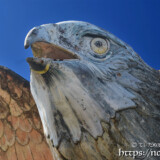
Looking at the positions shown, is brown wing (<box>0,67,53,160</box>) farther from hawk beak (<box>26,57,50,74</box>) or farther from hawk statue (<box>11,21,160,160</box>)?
hawk beak (<box>26,57,50,74</box>)

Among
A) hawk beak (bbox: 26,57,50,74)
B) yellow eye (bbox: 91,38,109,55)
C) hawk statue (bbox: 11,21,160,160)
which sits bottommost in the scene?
hawk statue (bbox: 11,21,160,160)

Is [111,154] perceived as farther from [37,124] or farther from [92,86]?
[37,124]

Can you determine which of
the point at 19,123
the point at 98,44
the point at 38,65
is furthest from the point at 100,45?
the point at 19,123

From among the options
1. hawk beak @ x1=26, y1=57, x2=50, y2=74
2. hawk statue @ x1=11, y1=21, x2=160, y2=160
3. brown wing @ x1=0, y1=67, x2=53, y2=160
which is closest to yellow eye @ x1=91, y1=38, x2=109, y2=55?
hawk statue @ x1=11, y1=21, x2=160, y2=160

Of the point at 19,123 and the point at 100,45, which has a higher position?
the point at 100,45

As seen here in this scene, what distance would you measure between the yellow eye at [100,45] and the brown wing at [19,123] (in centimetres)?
101

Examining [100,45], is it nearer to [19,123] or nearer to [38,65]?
[38,65]

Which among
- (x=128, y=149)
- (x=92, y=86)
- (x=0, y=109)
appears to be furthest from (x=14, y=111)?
(x=128, y=149)

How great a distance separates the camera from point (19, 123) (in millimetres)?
2426

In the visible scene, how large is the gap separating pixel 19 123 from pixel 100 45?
133cm

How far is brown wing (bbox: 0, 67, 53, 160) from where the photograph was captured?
2.37m

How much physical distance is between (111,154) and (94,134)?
18 centimetres

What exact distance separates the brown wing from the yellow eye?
1006 mm

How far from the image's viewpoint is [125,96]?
151cm
